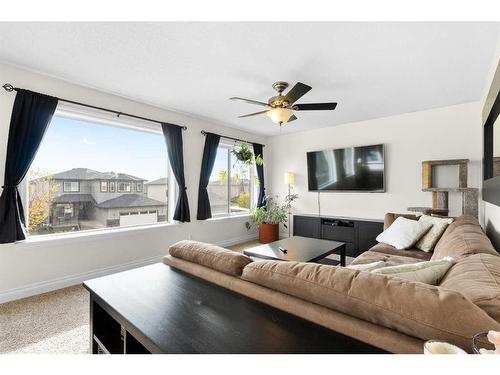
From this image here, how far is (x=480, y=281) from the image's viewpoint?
0.97m

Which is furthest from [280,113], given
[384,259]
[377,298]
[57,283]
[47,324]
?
[57,283]

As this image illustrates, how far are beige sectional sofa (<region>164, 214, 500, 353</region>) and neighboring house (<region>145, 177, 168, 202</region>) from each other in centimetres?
280

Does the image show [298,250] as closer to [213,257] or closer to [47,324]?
[213,257]

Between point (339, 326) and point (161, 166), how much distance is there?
11.9 feet

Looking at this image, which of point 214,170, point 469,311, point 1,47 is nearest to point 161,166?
point 214,170

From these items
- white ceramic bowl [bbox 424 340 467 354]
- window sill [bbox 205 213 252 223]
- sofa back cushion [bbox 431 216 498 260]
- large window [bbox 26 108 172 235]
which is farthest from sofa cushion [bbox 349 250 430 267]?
large window [bbox 26 108 172 235]

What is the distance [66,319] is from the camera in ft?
7.24

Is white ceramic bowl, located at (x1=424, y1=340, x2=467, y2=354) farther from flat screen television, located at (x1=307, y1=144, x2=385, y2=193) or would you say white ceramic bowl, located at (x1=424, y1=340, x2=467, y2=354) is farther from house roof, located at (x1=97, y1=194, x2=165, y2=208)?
flat screen television, located at (x1=307, y1=144, x2=385, y2=193)

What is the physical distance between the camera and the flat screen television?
14.4 feet

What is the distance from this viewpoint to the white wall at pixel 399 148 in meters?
3.66

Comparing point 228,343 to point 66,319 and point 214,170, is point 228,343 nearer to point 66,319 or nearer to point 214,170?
point 66,319

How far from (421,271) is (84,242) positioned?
335 centimetres

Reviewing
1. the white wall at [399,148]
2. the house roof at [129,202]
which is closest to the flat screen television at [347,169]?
the white wall at [399,148]

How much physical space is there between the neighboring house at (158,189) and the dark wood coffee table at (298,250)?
1.82 metres
